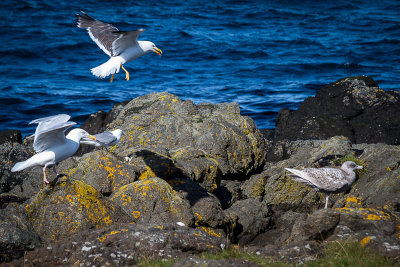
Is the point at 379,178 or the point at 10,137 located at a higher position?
the point at 379,178

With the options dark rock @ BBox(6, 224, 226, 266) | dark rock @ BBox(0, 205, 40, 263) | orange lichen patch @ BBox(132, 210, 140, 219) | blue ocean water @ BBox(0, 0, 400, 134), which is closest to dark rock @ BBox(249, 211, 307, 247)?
dark rock @ BBox(6, 224, 226, 266)

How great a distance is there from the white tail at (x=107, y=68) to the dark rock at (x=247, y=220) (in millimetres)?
4096

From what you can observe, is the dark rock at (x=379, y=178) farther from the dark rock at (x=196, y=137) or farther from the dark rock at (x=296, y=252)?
the dark rock at (x=196, y=137)

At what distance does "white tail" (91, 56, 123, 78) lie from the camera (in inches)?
404

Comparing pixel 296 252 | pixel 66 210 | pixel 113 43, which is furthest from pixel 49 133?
pixel 296 252

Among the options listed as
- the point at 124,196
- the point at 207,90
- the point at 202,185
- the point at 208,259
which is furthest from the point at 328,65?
the point at 208,259

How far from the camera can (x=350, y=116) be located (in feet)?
42.9

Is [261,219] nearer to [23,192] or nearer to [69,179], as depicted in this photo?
[69,179]

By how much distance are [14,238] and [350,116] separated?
392 inches

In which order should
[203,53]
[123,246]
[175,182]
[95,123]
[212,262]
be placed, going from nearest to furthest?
1. [212,262]
2. [123,246]
3. [175,182]
4. [95,123]
5. [203,53]

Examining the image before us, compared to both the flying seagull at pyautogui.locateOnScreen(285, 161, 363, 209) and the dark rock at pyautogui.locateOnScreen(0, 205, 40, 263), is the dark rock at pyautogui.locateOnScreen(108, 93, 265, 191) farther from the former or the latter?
the dark rock at pyautogui.locateOnScreen(0, 205, 40, 263)

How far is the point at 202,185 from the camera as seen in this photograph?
8406 mm

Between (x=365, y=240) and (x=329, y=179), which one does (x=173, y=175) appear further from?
(x=365, y=240)

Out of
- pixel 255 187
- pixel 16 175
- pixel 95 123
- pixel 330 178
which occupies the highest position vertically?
pixel 330 178
